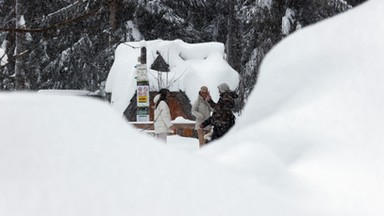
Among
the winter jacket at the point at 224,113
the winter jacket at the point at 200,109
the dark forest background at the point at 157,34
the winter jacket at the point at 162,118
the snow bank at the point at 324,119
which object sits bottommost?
the dark forest background at the point at 157,34

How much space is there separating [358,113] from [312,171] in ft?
1.31

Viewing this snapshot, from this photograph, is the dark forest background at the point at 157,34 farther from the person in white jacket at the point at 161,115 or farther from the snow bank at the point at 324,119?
the snow bank at the point at 324,119

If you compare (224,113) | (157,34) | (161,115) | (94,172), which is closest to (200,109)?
(161,115)

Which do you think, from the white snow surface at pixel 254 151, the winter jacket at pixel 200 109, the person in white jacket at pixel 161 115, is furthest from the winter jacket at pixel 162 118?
the white snow surface at pixel 254 151

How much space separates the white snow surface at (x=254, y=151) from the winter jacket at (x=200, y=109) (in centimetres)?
594

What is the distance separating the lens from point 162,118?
1010cm

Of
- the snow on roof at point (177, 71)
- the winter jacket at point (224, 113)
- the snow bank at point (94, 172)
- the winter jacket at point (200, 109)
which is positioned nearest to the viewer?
the snow bank at point (94, 172)

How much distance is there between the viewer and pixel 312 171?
2402 mm

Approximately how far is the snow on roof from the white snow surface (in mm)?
12956

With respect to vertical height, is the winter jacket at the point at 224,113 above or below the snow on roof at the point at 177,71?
above

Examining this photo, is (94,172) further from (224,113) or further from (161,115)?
(161,115)

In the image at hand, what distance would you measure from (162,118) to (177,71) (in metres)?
6.83

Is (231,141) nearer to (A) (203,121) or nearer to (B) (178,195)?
(B) (178,195)

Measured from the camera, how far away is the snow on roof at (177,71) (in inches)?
648
